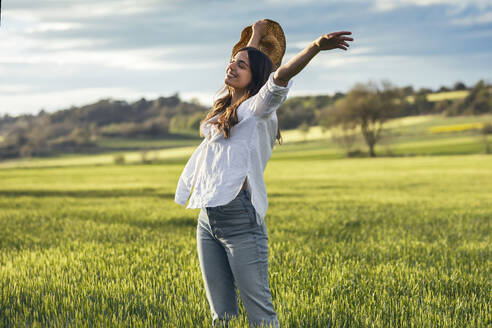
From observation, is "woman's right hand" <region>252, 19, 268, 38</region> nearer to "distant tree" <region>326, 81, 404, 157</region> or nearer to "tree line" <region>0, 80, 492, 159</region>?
"tree line" <region>0, 80, 492, 159</region>

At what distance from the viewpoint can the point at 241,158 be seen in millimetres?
3506

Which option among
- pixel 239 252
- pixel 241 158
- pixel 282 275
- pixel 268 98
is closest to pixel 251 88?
pixel 268 98

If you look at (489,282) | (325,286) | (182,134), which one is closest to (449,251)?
(489,282)

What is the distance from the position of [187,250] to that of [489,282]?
437 cm

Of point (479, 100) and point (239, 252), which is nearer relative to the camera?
point (239, 252)

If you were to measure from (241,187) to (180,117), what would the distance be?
149114 millimetres

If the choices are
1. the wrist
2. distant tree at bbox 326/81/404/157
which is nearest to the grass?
the wrist

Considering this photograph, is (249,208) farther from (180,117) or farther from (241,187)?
(180,117)

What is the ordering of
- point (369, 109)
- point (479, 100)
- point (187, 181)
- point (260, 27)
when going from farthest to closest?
1. point (479, 100)
2. point (369, 109)
3. point (260, 27)
4. point (187, 181)

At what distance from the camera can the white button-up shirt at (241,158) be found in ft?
11.3

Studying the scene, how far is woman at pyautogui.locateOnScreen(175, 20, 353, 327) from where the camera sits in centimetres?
346

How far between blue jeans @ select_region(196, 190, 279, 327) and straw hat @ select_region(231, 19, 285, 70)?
135 centimetres

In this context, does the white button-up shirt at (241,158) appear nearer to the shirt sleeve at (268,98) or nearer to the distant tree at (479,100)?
the shirt sleeve at (268,98)

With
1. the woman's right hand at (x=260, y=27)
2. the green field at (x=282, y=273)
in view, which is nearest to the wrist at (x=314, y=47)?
the woman's right hand at (x=260, y=27)
